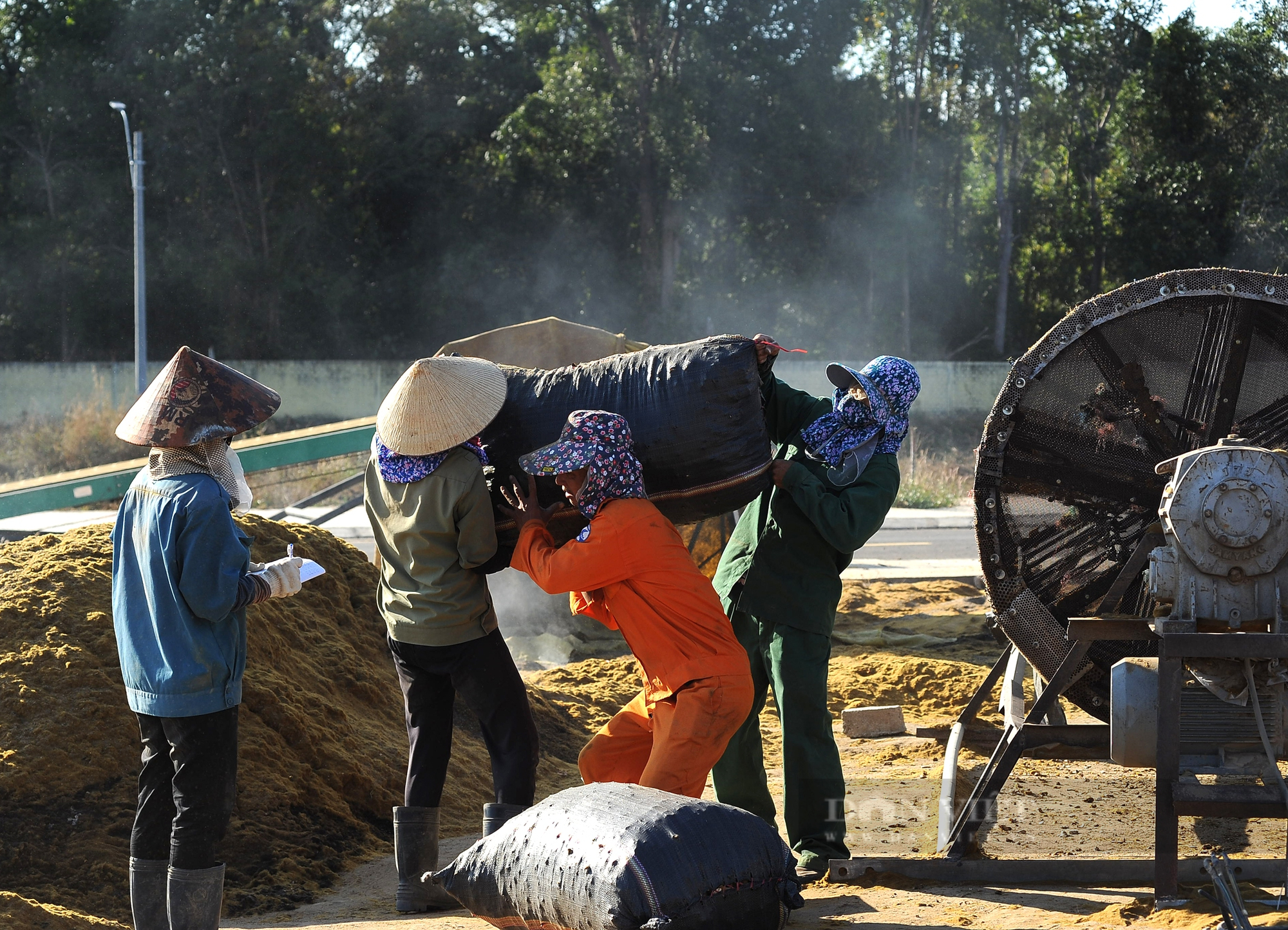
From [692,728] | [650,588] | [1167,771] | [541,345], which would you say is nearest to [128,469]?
[541,345]

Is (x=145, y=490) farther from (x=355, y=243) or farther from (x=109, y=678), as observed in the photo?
(x=355, y=243)

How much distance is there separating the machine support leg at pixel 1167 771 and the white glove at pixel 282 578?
268 cm

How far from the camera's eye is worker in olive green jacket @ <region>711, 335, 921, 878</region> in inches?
168

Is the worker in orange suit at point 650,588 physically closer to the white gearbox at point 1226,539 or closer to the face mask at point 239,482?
the face mask at point 239,482

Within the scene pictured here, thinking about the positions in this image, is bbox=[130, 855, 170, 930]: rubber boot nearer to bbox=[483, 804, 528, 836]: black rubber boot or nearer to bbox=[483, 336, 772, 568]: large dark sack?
bbox=[483, 804, 528, 836]: black rubber boot

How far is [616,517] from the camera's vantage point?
373 centimetres

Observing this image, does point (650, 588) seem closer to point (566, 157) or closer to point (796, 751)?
point (796, 751)

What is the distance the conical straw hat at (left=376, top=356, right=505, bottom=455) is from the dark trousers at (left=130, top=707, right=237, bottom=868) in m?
0.96

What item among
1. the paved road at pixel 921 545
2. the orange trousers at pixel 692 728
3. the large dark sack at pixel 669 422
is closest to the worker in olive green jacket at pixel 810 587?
the large dark sack at pixel 669 422

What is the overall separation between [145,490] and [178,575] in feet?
0.91

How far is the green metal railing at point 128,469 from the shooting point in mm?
8258

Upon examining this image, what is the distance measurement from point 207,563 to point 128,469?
19.1ft

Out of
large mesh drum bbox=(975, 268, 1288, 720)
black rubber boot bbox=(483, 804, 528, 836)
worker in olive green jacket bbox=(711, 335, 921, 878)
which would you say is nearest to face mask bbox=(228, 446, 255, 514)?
black rubber boot bbox=(483, 804, 528, 836)

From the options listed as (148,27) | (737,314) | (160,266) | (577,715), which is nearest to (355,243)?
(160,266)
